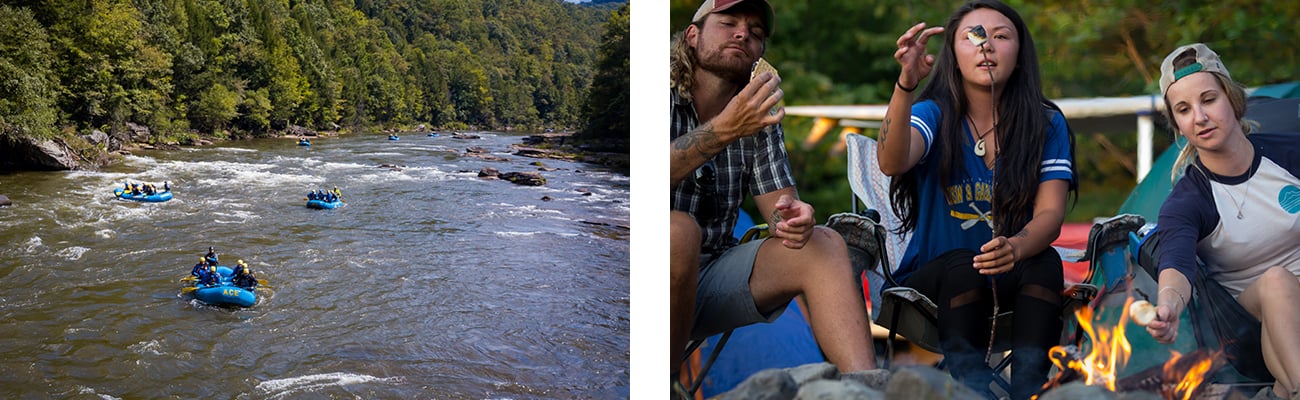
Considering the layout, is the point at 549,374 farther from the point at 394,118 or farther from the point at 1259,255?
the point at 1259,255

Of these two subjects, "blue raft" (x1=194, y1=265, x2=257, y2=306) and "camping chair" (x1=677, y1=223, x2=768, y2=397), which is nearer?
"camping chair" (x1=677, y1=223, x2=768, y2=397)

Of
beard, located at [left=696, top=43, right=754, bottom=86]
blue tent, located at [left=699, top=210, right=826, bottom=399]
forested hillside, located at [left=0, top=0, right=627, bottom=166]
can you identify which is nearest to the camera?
blue tent, located at [left=699, top=210, right=826, bottom=399]

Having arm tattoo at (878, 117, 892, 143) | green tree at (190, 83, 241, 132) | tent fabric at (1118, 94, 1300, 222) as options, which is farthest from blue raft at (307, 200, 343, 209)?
tent fabric at (1118, 94, 1300, 222)

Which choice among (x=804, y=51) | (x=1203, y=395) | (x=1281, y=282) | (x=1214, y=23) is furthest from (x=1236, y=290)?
(x=804, y=51)

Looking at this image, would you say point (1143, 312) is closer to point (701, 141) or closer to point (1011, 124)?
point (1011, 124)

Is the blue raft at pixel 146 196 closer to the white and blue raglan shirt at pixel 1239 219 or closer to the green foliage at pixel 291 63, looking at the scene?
the green foliage at pixel 291 63

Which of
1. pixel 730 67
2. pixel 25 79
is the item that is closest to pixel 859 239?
pixel 730 67

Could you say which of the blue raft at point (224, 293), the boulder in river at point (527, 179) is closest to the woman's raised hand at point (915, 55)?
the boulder in river at point (527, 179)

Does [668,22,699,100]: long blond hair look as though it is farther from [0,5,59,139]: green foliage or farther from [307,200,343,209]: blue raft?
[0,5,59,139]: green foliage

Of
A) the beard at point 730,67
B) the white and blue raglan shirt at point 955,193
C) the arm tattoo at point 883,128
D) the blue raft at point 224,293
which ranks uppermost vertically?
the beard at point 730,67

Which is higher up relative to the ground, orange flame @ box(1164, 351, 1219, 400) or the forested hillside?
the forested hillside
